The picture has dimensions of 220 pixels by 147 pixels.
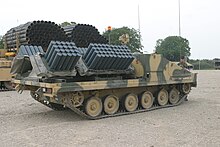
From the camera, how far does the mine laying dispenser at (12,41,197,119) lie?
309 inches

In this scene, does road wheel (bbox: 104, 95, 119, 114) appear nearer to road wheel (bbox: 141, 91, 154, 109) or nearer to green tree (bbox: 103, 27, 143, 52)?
road wheel (bbox: 141, 91, 154, 109)

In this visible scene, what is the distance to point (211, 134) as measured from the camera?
21.2 feet

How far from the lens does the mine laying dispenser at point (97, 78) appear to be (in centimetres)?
786

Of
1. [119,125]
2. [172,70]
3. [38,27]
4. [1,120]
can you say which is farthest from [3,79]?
[119,125]

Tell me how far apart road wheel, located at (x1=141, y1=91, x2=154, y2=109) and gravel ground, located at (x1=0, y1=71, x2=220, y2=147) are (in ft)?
1.40

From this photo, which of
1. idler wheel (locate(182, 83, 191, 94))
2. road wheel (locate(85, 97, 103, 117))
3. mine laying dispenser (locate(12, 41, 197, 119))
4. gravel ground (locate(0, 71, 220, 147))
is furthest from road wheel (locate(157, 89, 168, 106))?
road wheel (locate(85, 97, 103, 117))

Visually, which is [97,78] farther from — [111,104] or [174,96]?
[174,96]

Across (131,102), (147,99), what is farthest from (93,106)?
(147,99)

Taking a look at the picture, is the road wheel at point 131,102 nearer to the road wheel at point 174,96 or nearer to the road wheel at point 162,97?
the road wheel at point 162,97

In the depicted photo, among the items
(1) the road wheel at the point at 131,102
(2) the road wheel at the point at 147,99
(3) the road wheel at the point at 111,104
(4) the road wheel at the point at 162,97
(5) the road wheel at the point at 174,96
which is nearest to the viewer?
(3) the road wheel at the point at 111,104

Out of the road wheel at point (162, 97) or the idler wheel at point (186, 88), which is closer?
the road wheel at point (162, 97)

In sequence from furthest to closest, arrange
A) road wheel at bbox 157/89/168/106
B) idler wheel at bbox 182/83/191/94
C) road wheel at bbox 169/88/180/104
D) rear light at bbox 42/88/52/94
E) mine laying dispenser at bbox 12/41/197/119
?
idler wheel at bbox 182/83/191/94 < road wheel at bbox 169/88/180/104 < road wheel at bbox 157/89/168/106 < mine laying dispenser at bbox 12/41/197/119 < rear light at bbox 42/88/52/94

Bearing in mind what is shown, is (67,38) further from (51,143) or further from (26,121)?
(51,143)

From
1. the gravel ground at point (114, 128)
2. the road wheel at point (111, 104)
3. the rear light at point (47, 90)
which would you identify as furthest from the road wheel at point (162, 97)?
the rear light at point (47, 90)
